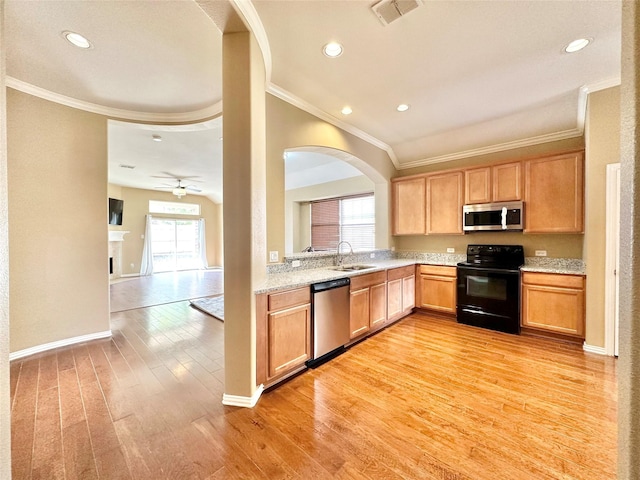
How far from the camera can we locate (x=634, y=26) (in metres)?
0.67

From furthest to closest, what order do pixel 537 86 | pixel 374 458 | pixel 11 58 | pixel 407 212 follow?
pixel 407 212 < pixel 537 86 < pixel 11 58 < pixel 374 458

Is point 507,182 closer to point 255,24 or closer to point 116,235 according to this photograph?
point 255,24

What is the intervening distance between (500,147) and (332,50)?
3226mm

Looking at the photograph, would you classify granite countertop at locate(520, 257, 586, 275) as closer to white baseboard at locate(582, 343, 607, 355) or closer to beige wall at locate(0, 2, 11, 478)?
white baseboard at locate(582, 343, 607, 355)

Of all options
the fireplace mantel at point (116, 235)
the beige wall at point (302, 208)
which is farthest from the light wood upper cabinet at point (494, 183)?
the fireplace mantel at point (116, 235)

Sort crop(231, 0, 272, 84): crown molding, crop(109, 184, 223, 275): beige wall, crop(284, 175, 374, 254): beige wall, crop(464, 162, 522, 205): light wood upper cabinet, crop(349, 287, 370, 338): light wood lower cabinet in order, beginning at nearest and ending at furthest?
1. crop(231, 0, 272, 84): crown molding
2. crop(349, 287, 370, 338): light wood lower cabinet
3. crop(464, 162, 522, 205): light wood upper cabinet
4. crop(284, 175, 374, 254): beige wall
5. crop(109, 184, 223, 275): beige wall

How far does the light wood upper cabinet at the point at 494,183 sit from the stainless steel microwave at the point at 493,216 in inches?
3.8

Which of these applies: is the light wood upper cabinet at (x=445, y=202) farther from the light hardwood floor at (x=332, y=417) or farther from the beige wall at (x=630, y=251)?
the beige wall at (x=630, y=251)

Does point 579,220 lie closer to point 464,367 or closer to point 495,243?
point 495,243

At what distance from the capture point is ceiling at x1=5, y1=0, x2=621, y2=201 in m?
1.94

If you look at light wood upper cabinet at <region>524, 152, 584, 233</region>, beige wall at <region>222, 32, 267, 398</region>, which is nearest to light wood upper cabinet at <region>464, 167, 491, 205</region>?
light wood upper cabinet at <region>524, 152, 584, 233</region>

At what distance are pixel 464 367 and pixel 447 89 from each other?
3031 mm

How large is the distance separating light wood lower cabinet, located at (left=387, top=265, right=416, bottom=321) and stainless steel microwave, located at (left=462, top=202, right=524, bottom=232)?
1.13m

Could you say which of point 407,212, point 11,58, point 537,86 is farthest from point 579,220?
point 11,58
